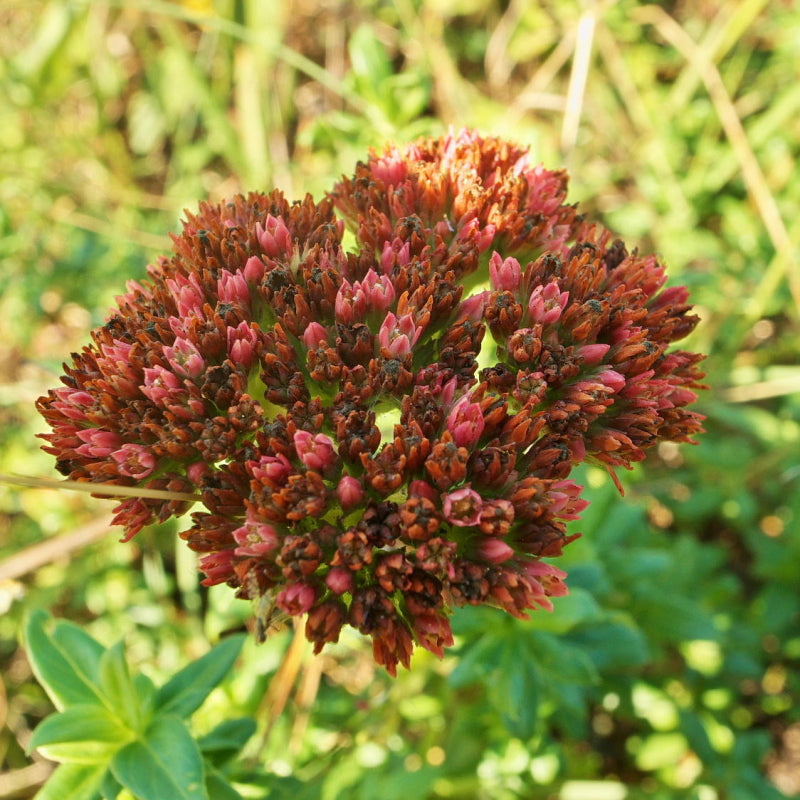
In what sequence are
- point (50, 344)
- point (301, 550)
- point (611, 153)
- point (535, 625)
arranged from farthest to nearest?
point (611, 153)
point (50, 344)
point (535, 625)
point (301, 550)

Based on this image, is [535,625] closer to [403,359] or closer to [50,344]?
[403,359]

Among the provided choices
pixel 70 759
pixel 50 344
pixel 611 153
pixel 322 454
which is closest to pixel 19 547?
pixel 50 344

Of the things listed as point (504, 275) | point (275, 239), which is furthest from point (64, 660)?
point (504, 275)

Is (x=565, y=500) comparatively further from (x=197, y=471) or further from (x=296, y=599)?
(x=197, y=471)

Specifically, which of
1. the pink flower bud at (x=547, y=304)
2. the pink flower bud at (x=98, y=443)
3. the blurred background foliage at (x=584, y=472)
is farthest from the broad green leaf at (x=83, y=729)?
the pink flower bud at (x=547, y=304)

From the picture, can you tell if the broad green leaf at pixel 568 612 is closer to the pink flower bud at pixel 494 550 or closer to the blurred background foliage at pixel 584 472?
the blurred background foliage at pixel 584 472

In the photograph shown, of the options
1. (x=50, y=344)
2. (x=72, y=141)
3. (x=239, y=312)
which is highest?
(x=72, y=141)
